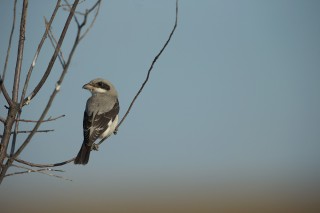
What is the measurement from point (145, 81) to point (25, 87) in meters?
0.97

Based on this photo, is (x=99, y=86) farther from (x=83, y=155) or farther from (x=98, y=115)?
(x=83, y=155)

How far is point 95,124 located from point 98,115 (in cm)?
21

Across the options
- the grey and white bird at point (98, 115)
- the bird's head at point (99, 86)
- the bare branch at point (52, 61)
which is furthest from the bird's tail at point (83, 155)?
the bare branch at point (52, 61)

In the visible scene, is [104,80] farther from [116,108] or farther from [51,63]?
[51,63]

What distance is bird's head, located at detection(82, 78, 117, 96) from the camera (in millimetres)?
7230

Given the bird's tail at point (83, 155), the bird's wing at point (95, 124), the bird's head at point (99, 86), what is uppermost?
the bird's head at point (99, 86)

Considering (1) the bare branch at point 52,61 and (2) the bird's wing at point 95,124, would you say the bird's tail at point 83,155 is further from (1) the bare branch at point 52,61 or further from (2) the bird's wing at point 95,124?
(1) the bare branch at point 52,61

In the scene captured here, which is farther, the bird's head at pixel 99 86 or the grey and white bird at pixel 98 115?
the bird's head at pixel 99 86

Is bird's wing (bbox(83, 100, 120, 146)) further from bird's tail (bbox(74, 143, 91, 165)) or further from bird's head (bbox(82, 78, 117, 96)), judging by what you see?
bird's head (bbox(82, 78, 117, 96))

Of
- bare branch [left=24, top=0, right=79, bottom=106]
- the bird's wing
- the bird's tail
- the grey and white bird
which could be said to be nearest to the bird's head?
the grey and white bird

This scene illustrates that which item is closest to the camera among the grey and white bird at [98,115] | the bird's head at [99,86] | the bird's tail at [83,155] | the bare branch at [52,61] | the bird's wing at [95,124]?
the bare branch at [52,61]

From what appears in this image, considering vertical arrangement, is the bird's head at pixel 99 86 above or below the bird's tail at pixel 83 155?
above

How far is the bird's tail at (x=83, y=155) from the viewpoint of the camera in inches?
220

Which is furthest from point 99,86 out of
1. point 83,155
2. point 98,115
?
point 83,155
